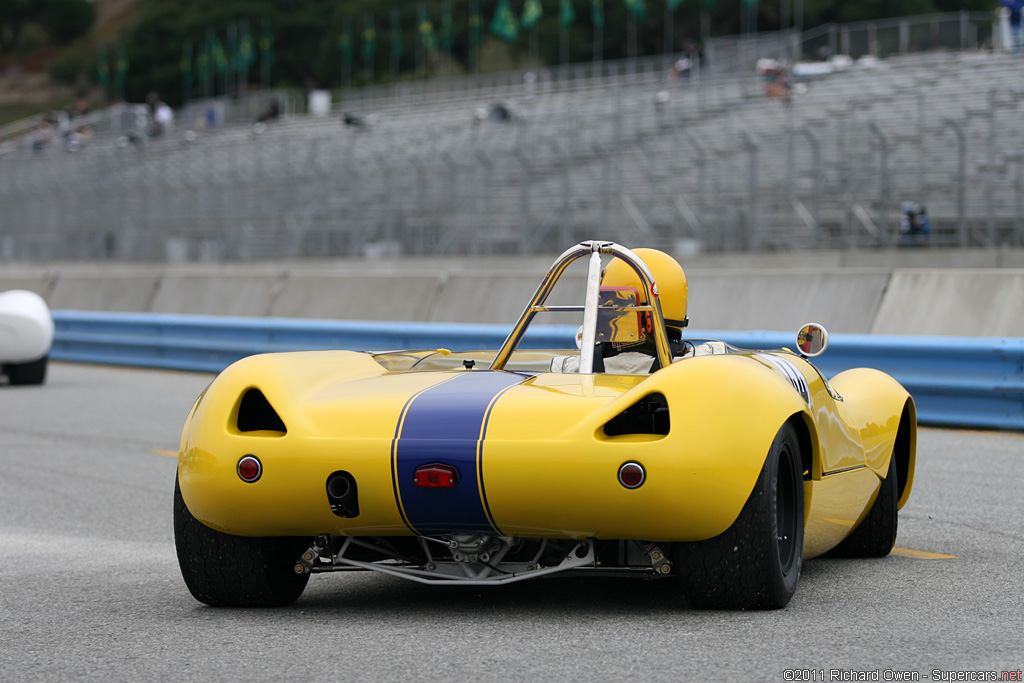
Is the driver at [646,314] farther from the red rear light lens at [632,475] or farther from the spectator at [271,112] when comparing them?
the spectator at [271,112]

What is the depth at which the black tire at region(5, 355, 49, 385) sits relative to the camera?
1505cm

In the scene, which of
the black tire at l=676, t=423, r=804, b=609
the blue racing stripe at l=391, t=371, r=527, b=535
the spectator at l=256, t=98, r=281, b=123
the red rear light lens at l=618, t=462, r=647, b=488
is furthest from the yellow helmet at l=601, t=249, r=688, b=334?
the spectator at l=256, t=98, r=281, b=123

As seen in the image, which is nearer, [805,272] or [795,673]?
[795,673]

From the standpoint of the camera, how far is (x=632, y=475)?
4.00 metres

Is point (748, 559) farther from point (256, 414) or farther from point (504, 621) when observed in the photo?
point (256, 414)

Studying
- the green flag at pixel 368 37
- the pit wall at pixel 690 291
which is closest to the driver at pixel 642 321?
the pit wall at pixel 690 291

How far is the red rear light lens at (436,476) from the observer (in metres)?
4.08

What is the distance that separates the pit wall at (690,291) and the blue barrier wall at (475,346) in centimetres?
151

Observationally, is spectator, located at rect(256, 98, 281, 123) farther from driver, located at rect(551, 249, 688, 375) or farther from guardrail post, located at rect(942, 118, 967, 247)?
driver, located at rect(551, 249, 688, 375)

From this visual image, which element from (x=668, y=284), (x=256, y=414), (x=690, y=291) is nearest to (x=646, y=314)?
(x=668, y=284)

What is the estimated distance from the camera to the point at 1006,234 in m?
16.3

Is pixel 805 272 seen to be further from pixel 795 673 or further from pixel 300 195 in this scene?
pixel 300 195

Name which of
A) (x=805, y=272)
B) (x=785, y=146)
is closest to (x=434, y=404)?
(x=805, y=272)

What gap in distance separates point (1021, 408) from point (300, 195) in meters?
16.9
